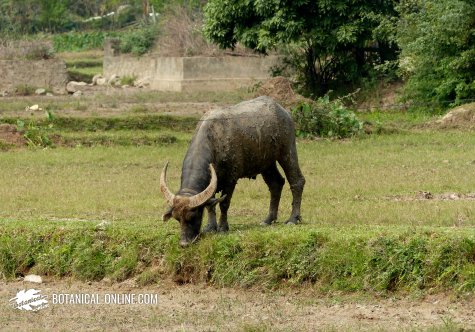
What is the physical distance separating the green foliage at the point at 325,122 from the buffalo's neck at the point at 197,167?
34.5 ft

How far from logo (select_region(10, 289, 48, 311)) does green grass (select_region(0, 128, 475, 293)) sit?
61cm

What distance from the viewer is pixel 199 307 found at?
938cm

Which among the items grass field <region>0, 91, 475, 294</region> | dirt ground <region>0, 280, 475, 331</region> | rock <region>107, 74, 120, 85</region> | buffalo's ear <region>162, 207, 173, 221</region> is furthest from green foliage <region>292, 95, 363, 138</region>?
rock <region>107, 74, 120, 85</region>

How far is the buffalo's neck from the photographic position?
1038cm

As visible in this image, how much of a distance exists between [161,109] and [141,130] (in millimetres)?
3877

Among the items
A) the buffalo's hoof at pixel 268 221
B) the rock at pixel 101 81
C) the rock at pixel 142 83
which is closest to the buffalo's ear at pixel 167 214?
the buffalo's hoof at pixel 268 221

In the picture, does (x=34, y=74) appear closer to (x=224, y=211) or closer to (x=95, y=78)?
(x=95, y=78)

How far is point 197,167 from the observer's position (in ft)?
34.4

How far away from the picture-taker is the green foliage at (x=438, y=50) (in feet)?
76.0

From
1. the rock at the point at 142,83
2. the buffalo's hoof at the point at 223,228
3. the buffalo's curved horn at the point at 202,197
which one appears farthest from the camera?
the rock at the point at 142,83

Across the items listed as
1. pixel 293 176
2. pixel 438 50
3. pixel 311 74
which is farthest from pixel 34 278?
pixel 311 74

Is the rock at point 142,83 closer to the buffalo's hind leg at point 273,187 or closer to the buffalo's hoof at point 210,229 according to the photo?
the buffalo's hind leg at point 273,187

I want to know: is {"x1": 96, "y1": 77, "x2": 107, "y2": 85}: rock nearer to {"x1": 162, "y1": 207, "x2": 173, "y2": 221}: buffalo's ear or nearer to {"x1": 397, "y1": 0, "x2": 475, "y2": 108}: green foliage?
{"x1": 397, "y1": 0, "x2": 475, "y2": 108}: green foliage

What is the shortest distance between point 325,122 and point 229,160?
10480 millimetres
